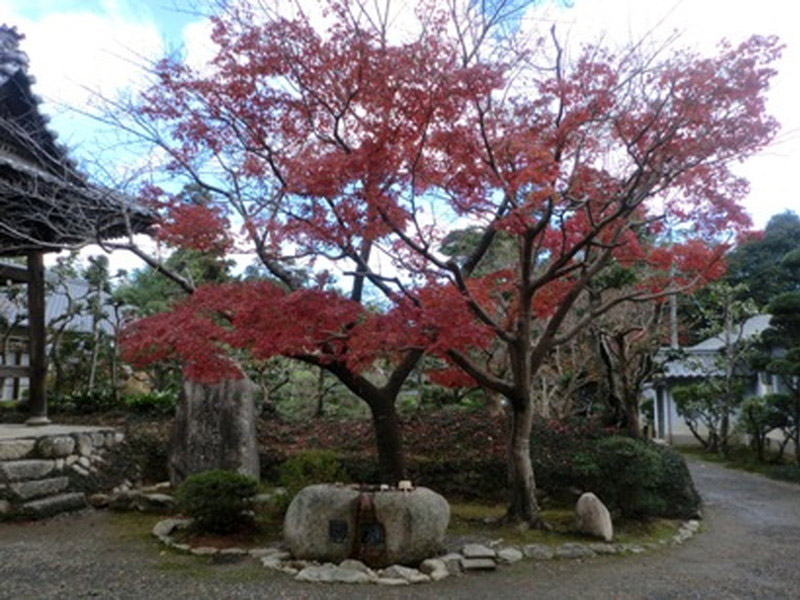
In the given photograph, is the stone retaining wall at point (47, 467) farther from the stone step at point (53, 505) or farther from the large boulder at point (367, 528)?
the large boulder at point (367, 528)

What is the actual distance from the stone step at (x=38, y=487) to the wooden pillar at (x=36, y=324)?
2.26 meters

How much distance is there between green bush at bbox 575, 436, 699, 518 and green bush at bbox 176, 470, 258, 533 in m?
4.66

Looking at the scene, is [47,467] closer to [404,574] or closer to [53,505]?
[53,505]

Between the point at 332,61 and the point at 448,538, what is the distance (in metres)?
5.94

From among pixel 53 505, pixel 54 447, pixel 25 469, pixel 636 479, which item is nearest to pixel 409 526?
pixel 636 479

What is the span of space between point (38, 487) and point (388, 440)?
5009 mm

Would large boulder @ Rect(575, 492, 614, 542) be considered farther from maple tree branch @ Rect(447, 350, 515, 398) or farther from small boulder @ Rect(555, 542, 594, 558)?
maple tree branch @ Rect(447, 350, 515, 398)

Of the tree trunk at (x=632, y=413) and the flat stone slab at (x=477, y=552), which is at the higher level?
the tree trunk at (x=632, y=413)

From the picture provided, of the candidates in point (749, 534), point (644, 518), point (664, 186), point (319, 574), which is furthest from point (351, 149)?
point (749, 534)

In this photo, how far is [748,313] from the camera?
1669 cm

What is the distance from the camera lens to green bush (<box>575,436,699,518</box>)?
26.7 ft

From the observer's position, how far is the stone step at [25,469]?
854cm

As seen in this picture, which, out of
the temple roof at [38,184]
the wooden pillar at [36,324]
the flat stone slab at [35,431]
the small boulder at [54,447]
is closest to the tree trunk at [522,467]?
the temple roof at [38,184]

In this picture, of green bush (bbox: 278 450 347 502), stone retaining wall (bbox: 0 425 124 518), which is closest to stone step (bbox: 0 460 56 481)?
stone retaining wall (bbox: 0 425 124 518)
